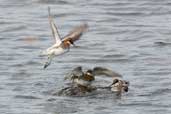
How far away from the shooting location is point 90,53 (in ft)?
59.6

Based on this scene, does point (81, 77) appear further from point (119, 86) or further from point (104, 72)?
point (119, 86)

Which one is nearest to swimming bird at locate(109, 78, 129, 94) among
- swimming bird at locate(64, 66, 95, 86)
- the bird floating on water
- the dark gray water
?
the bird floating on water

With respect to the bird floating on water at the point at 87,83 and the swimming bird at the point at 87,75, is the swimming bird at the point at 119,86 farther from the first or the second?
the swimming bird at the point at 87,75

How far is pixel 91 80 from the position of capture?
15391 mm

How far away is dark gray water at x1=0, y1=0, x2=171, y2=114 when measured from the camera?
14328 millimetres

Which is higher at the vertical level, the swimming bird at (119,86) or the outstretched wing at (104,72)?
the outstretched wing at (104,72)

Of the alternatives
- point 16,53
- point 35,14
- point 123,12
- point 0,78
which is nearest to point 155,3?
point 123,12

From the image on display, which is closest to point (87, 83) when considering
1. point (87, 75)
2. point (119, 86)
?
point (87, 75)

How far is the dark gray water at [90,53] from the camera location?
47.0 ft

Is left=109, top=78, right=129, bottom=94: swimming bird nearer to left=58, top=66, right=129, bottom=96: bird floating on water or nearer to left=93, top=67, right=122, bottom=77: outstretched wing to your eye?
left=58, top=66, right=129, bottom=96: bird floating on water

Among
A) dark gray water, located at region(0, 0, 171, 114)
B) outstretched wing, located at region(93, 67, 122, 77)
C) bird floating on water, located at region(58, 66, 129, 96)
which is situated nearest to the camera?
dark gray water, located at region(0, 0, 171, 114)

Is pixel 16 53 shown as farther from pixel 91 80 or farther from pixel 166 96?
pixel 166 96

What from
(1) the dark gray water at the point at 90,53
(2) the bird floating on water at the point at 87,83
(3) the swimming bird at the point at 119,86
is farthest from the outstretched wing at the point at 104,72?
(1) the dark gray water at the point at 90,53

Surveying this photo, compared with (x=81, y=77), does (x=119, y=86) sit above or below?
below
